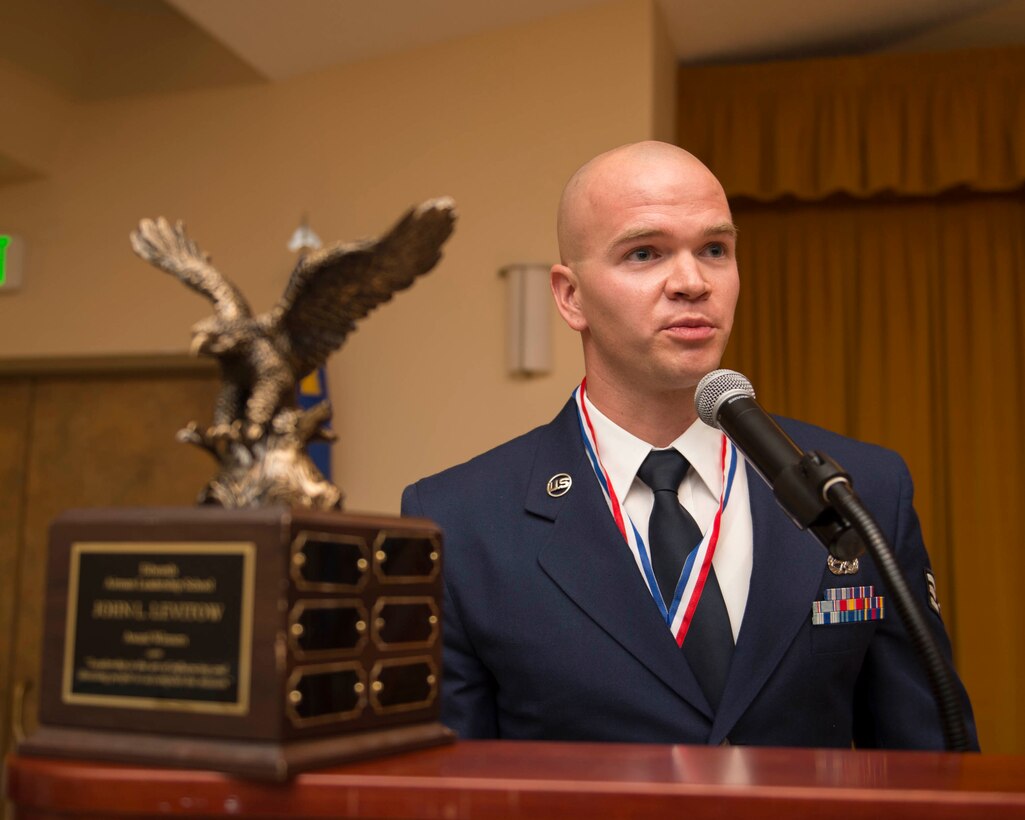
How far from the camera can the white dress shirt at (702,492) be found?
148cm

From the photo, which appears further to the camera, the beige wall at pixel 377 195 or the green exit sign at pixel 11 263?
the green exit sign at pixel 11 263

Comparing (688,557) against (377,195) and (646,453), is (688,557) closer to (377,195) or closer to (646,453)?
(646,453)

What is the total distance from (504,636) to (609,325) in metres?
0.45

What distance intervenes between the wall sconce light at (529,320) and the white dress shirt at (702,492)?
2760 mm

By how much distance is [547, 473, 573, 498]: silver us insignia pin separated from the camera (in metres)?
1.58

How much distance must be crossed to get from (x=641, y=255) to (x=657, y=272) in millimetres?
49

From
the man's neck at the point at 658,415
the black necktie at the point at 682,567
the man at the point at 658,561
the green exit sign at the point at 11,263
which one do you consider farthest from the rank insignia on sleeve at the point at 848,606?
the green exit sign at the point at 11,263

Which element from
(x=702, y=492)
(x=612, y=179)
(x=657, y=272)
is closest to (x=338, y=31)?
(x=612, y=179)

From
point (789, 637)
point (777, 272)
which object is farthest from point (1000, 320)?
point (789, 637)

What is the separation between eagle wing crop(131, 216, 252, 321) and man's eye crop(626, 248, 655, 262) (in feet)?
2.26

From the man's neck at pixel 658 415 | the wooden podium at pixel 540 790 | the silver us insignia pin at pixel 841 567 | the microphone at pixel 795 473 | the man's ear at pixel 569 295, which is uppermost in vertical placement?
the man's ear at pixel 569 295

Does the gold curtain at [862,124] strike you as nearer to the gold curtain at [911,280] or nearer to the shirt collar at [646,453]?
the gold curtain at [911,280]

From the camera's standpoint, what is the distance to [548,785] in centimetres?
75

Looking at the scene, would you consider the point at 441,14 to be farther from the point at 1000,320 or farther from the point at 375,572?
the point at 375,572
